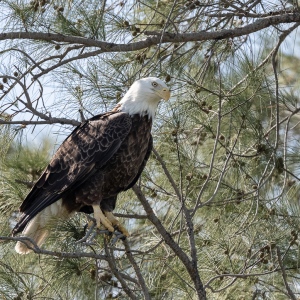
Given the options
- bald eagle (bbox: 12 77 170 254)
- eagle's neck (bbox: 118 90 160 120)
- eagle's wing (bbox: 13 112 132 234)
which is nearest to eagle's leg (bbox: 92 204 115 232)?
bald eagle (bbox: 12 77 170 254)

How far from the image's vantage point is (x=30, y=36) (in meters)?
3.88

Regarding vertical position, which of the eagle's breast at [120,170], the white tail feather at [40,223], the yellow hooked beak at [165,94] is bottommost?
the white tail feather at [40,223]

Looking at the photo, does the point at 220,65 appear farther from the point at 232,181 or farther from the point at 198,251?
the point at 198,251

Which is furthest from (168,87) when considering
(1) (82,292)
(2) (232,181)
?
(1) (82,292)

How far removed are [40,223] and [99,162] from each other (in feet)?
1.28

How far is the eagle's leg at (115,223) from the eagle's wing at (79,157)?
0.26 meters

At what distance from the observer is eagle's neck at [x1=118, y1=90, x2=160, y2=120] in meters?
4.10

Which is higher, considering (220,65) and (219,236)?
(220,65)

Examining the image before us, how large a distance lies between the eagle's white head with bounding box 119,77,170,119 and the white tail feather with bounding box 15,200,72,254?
556 millimetres

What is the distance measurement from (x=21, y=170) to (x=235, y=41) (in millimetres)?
1254

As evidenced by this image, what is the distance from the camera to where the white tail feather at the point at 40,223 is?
3.94 meters

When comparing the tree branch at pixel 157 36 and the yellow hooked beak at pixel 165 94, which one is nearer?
the tree branch at pixel 157 36

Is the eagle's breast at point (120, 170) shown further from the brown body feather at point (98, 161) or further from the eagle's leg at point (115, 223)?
the eagle's leg at point (115, 223)

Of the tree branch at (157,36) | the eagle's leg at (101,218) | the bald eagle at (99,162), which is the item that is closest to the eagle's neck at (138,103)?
the bald eagle at (99,162)
